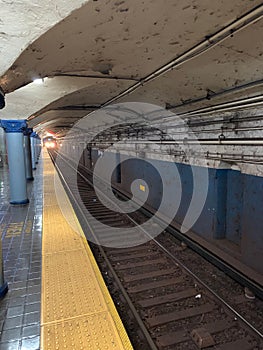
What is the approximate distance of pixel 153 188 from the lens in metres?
8.54

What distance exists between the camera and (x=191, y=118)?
5988 mm

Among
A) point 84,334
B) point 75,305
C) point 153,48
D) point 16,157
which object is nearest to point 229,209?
point 153,48

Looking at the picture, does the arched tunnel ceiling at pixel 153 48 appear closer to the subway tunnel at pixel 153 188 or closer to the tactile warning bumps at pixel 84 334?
the subway tunnel at pixel 153 188

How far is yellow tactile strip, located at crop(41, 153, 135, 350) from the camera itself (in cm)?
219

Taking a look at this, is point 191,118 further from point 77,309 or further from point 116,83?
point 77,309

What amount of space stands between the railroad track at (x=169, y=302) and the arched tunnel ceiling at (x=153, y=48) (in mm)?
3231

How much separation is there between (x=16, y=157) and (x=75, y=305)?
20.9ft

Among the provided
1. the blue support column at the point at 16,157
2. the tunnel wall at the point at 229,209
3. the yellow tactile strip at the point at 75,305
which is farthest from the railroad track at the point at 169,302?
the blue support column at the point at 16,157

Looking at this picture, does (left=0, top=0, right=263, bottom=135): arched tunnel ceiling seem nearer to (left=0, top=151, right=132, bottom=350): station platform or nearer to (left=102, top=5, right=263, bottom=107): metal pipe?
(left=102, top=5, right=263, bottom=107): metal pipe

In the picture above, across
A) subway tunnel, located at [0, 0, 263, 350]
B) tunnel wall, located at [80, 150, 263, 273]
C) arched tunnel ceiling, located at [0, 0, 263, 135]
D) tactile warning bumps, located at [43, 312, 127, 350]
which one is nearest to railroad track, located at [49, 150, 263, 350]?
subway tunnel, located at [0, 0, 263, 350]

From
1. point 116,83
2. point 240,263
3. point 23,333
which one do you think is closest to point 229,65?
point 116,83

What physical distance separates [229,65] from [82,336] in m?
3.57

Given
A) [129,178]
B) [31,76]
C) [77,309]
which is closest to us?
[77,309]

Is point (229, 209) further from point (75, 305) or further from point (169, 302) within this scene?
point (75, 305)
